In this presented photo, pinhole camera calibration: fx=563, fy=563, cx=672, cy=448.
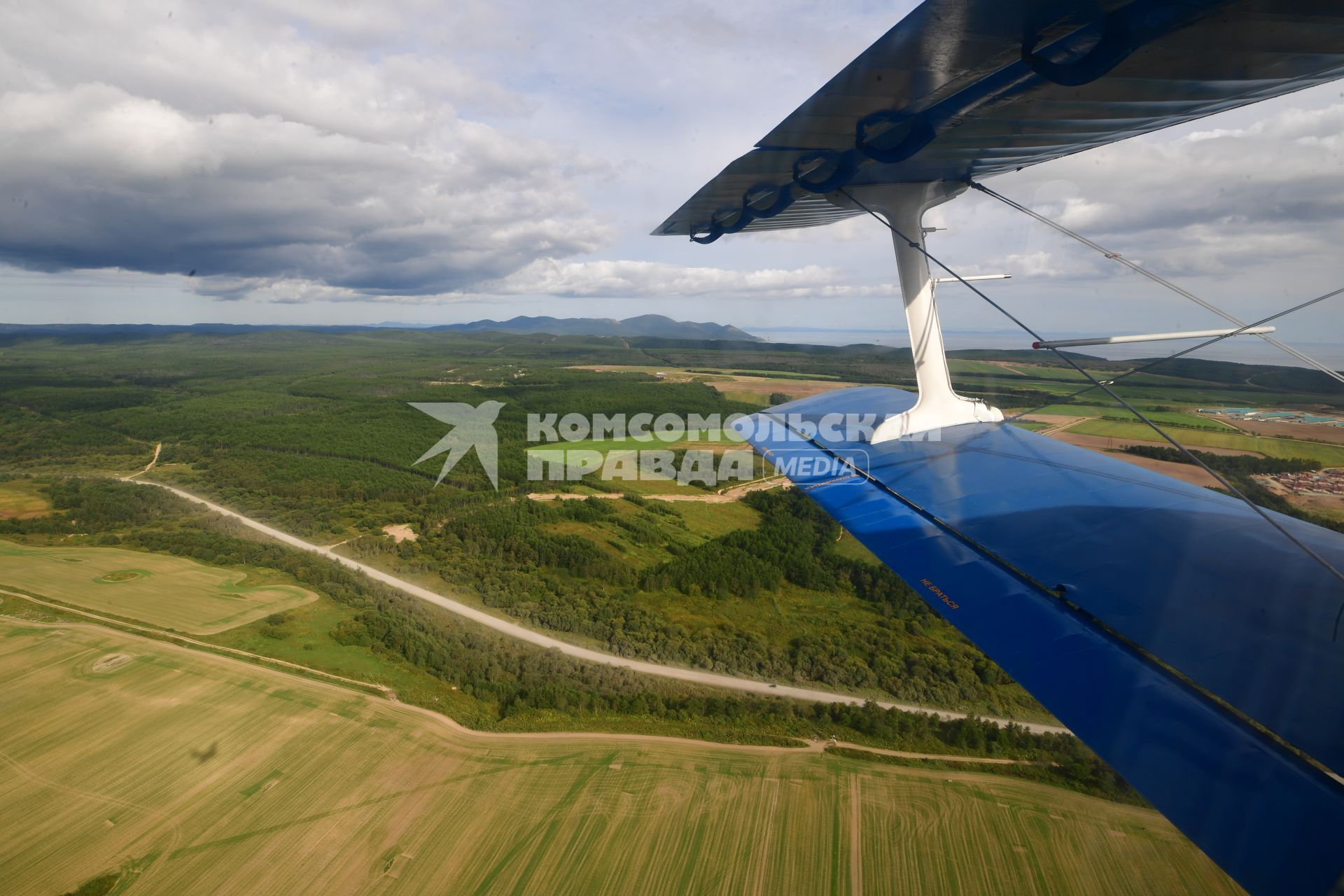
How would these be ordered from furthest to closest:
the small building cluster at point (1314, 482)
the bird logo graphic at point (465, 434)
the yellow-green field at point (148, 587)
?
1. the bird logo graphic at point (465, 434)
2. the yellow-green field at point (148, 587)
3. the small building cluster at point (1314, 482)

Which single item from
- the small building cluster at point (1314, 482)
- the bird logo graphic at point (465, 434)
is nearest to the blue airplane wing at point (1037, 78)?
the small building cluster at point (1314, 482)

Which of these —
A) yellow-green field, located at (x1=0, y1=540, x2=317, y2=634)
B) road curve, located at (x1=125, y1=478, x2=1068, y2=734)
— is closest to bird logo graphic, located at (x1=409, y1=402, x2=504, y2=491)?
road curve, located at (x1=125, y1=478, x2=1068, y2=734)

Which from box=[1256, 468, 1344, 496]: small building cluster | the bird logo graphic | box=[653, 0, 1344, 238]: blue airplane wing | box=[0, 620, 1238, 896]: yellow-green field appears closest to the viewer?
box=[653, 0, 1344, 238]: blue airplane wing

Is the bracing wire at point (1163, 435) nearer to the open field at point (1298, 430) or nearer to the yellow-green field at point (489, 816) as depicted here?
the yellow-green field at point (489, 816)

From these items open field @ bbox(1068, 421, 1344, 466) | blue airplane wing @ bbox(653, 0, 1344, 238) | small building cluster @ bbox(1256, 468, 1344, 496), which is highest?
blue airplane wing @ bbox(653, 0, 1344, 238)

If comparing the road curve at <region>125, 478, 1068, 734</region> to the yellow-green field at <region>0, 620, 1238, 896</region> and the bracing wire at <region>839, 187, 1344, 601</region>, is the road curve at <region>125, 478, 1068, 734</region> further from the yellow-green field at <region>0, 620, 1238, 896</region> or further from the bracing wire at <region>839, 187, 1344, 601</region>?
the bracing wire at <region>839, 187, 1344, 601</region>
